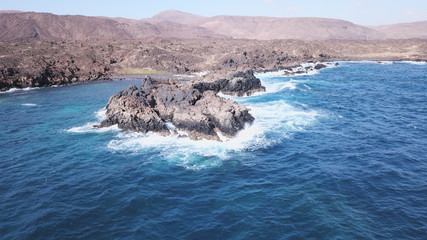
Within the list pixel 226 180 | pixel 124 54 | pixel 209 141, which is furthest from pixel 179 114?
pixel 124 54

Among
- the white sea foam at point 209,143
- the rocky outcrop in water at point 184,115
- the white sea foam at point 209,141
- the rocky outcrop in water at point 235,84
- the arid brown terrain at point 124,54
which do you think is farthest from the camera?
the arid brown terrain at point 124,54

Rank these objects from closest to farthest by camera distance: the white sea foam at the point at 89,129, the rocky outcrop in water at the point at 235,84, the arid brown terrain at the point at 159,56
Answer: the white sea foam at the point at 89,129, the rocky outcrop in water at the point at 235,84, the arid brown terrain at the point at 159,56

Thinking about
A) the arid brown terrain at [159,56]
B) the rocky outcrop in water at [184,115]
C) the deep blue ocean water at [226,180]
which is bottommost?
the deep blue ocean water at [226,180]

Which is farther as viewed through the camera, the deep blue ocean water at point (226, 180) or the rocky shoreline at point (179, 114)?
the rocky shoreline at point (179, 114)

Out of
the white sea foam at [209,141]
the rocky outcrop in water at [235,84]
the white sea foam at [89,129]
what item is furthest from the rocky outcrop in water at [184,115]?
the rocky outcrop in water at [235,84]

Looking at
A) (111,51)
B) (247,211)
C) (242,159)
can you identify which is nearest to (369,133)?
(242,159)

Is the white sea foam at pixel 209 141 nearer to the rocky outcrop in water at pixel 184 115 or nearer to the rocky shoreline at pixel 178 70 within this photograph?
the rocky outcrop in water at pixel 184 115

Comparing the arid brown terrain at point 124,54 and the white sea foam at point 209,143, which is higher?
the arid brown terrain at point 124,54

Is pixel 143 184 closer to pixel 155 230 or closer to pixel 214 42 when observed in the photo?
pixel 155 230
